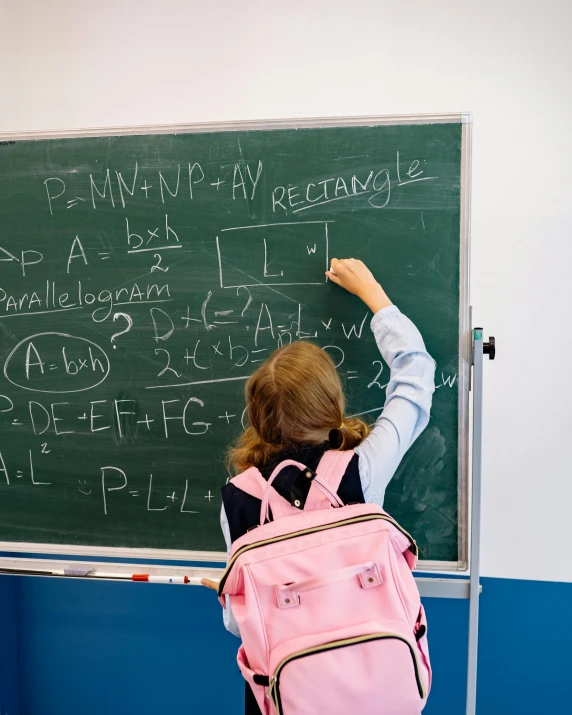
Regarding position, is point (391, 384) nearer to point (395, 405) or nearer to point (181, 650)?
point (395, 405)

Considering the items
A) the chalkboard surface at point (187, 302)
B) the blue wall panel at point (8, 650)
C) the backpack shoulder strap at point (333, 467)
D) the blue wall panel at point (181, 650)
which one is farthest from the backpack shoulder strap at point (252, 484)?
the blue wall panel at point (8, 650)

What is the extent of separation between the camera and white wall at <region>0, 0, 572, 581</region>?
2.17 metres

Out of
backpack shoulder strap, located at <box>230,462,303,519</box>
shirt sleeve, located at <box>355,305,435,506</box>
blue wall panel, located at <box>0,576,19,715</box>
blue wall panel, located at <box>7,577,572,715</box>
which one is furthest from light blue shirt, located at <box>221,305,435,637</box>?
blue wall panel, located at <box>0,576,19,715</box>

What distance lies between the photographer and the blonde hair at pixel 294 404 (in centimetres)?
130

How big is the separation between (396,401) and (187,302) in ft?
2.22

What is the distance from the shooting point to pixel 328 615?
1156mm

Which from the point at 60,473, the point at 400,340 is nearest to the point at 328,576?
the point at 400,340

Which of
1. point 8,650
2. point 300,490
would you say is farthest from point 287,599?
point 8,650

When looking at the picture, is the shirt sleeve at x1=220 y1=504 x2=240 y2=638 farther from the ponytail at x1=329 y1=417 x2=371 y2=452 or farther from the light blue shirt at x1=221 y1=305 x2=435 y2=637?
the ponytail at x1=329 y1=417 x2=371 y2=452

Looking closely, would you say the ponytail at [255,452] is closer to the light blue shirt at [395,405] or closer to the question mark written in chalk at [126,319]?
the light blue shirt at [395,405]

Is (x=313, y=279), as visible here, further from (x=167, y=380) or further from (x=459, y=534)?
(x=459, y=534)

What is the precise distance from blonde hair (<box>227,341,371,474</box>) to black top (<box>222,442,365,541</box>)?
0.02m

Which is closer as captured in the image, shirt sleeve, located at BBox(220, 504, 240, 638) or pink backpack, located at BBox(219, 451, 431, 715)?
pink backpack, located at BBox(219, 451, 431, 715)

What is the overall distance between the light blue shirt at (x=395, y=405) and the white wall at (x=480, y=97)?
2.62ft
